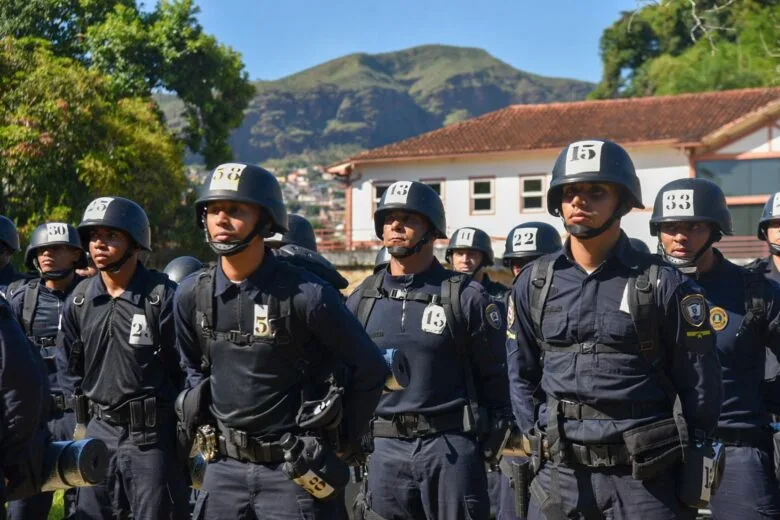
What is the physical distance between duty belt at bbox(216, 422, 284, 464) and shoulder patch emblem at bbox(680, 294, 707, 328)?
200 centimetres

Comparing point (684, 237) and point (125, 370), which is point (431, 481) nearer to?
point (125, 370)

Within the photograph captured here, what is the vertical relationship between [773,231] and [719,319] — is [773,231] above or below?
above

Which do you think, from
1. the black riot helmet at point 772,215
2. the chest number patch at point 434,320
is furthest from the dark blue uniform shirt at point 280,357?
the black riot helmet at point 772,215

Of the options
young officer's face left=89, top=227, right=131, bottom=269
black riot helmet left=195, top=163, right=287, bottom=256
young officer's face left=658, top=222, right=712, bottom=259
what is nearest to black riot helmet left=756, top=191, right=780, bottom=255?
young officer's face left=658, top=222, right=712, bottom=259

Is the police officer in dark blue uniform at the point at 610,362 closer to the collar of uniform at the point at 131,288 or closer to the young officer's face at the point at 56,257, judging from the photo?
the collar of uniform at the point at 131,288

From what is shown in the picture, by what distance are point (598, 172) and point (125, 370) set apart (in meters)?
3.41

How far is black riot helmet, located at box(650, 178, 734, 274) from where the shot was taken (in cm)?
724

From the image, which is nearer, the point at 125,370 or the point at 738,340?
the point at 738,340

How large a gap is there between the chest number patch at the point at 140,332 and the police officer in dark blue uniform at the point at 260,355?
176 cm

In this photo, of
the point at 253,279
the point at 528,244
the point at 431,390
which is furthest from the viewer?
the point at 528,244

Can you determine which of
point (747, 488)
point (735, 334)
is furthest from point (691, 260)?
point (747, 488)

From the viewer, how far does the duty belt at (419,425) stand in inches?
282

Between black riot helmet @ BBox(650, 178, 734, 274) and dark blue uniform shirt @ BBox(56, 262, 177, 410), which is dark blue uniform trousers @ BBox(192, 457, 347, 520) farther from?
black riot helmet @ BBox(650, 178, 734, 274)

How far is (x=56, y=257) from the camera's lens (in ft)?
32.6
